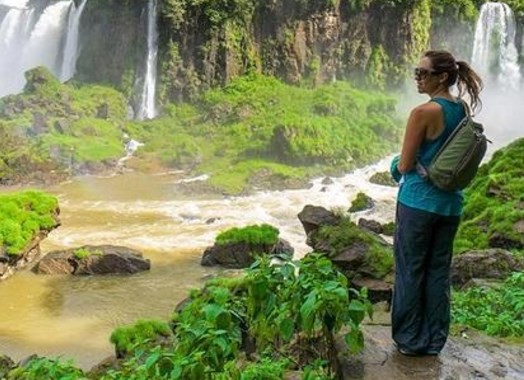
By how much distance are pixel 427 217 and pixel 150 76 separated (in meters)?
41.5

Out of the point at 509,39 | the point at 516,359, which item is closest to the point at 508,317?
the point at 516,359

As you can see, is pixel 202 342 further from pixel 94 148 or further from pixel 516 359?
pixel 94 148

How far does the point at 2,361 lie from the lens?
10273 mm

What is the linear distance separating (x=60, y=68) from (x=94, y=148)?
46.3 ft

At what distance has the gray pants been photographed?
15.5 ft

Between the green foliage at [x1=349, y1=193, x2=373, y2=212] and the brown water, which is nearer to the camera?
the brown water

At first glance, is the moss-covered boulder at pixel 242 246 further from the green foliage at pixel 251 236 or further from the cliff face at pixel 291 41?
the cliff face at pixel 291 41

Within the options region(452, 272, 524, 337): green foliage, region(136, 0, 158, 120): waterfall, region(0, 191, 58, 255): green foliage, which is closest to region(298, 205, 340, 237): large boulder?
region(452, 272, 524, 337): green foliage

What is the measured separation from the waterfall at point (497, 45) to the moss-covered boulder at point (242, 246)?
98.9ft

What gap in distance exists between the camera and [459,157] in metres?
4.45

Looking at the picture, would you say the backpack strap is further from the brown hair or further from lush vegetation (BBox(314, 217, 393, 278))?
lush vegetation (BBox(314, 217, 393, 278))

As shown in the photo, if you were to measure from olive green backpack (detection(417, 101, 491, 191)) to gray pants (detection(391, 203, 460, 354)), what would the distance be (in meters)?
0.32

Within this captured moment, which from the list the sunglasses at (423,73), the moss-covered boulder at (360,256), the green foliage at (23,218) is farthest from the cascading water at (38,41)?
the sunglasses at (423,73)

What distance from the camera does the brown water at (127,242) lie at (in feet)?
47.4
